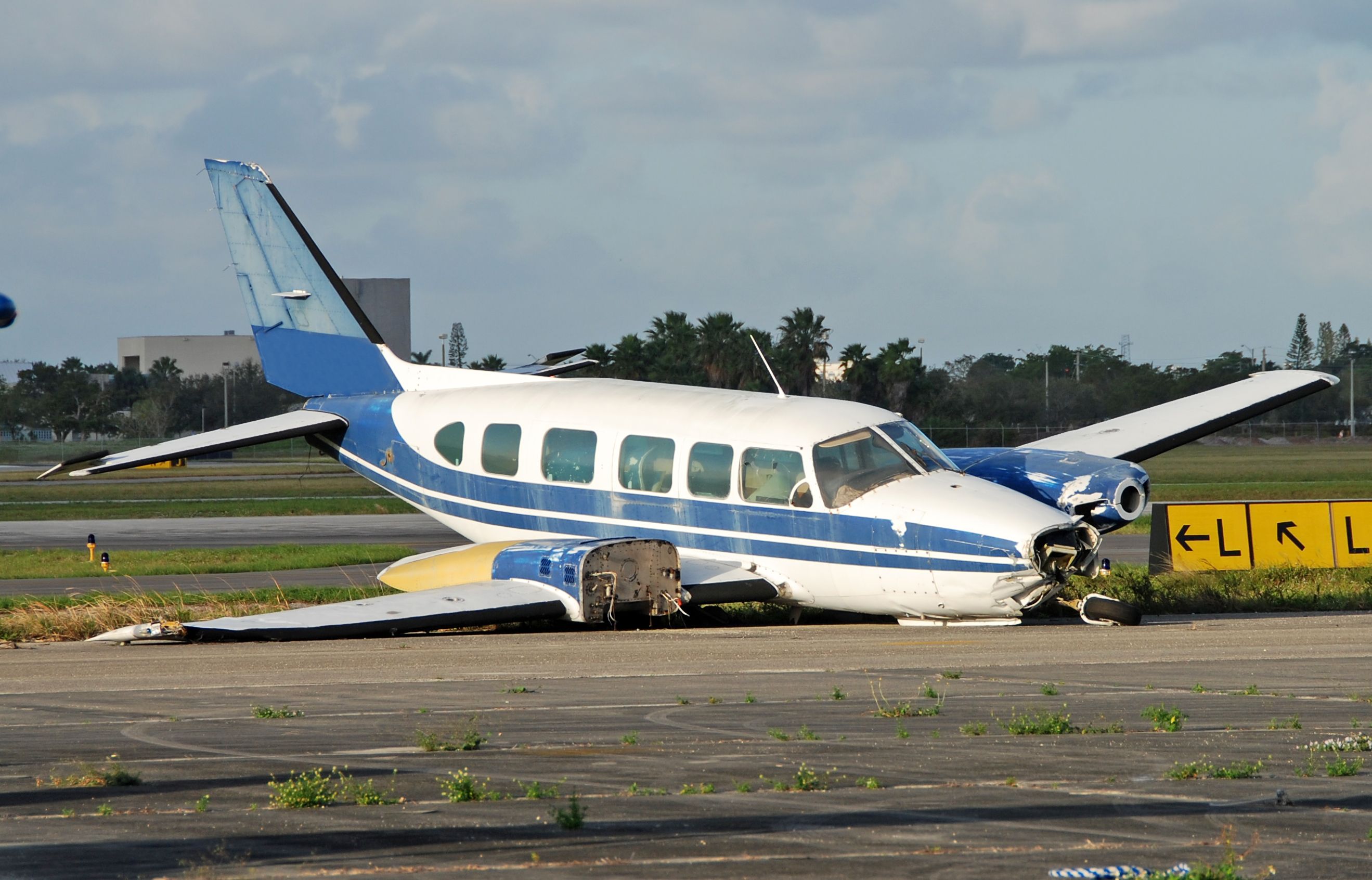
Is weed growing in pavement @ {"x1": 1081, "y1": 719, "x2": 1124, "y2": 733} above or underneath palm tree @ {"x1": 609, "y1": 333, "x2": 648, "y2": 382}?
underneath

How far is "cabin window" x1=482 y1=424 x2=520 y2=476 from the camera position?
21.0m

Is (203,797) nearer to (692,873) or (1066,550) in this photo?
(692,873)

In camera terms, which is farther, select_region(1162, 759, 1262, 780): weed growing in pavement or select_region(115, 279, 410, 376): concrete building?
select_region(115, 279, 410, 376): concrete building

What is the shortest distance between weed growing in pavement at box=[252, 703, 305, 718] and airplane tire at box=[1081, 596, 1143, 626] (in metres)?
10.6

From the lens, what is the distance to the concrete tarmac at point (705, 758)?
680 cm

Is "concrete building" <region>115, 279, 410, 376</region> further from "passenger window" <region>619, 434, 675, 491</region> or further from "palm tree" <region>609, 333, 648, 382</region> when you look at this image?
"passenger window" <region>619, 434, 675, 491</region>

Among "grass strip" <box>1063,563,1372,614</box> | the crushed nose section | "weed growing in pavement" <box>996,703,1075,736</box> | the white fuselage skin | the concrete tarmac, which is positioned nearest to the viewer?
the concrete tarmac

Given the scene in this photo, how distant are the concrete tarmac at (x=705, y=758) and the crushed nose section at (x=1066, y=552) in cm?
91

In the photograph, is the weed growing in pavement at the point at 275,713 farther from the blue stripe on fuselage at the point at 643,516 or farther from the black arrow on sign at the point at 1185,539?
the black arrow on sign at the point at 1185,539

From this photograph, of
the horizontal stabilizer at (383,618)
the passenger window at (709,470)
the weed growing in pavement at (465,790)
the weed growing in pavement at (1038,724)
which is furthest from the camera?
the passenger window at (709,470)

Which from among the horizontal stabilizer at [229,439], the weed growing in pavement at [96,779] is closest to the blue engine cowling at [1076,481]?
the horizontal stabilizer at [229,439]

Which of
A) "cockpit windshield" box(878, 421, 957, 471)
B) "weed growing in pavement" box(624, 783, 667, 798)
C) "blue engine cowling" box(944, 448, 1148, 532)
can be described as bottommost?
"weed growing in pavement" box(624, 783, 667, 798)

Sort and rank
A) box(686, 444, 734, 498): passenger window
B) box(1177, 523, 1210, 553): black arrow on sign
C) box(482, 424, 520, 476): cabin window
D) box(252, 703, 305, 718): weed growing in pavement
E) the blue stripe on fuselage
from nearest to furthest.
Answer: box(252, 703, 305, 718): weed growing in pavement → the blue stripe on fuselage → box(686, 444, 734, 498): passenger window → box(482, 424, 520, 476): cabin window → box(1177, 523, 1210, 553): black arrow on sign

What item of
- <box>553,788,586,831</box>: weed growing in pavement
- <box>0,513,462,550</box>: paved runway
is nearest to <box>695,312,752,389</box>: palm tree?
<box>0,513,462,550</box>: paved runway
